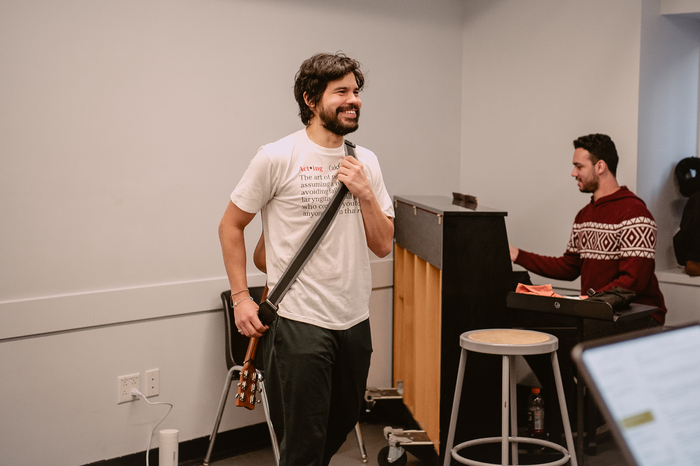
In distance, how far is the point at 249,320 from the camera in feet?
5.47

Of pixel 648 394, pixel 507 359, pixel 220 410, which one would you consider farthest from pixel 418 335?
pixel 648 394

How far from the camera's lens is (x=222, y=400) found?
2.72m

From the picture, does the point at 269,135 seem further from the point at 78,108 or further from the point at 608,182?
the point at 608,182

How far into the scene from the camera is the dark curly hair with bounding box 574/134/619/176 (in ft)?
9.70

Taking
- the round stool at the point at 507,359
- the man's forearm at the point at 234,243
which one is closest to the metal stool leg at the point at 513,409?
the round stool at the point at 507,359

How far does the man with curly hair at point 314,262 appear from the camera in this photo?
5.45 feet

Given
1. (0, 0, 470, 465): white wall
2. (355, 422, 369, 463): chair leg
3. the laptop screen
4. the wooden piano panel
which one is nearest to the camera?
the laptop screen

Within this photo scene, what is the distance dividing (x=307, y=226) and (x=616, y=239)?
1817 mm

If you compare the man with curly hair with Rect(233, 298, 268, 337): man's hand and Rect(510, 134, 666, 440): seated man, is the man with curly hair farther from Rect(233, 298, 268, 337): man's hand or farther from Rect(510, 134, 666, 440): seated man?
Rect(510, 134, 666, 440): seated man

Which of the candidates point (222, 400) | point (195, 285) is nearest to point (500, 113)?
point (195, 285)

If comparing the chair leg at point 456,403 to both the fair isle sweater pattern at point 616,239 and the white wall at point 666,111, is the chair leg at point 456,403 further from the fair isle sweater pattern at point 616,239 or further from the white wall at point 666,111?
the white wall at point 666,111

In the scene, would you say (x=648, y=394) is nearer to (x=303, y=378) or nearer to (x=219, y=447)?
(x=303, y=378)

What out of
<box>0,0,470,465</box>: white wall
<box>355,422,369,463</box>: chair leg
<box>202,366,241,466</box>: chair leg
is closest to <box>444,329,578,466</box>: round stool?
<box>355,422,369,463</box>: chair leg

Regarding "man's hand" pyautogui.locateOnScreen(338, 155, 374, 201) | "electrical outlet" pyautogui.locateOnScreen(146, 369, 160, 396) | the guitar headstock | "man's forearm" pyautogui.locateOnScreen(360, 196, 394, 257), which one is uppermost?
"man's hand" pyautogui.locateOnScreen(338, 155, 374, 201)
